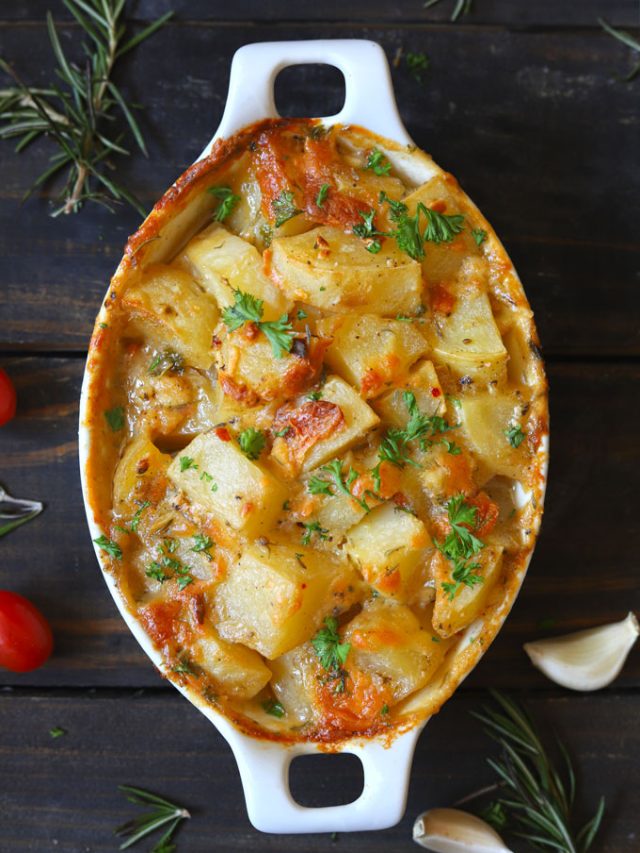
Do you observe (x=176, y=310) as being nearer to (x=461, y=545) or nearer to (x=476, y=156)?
(x=461, y=545)

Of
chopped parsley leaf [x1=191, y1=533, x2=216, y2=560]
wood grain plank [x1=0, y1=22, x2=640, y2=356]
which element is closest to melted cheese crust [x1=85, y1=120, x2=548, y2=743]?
chopped parsley leaf [x1=191, y1=533, x2=216, y2=560]

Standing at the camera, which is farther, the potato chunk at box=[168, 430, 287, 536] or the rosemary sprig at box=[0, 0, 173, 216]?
the rosemary sprig at box=[0, 0, 173, 216]

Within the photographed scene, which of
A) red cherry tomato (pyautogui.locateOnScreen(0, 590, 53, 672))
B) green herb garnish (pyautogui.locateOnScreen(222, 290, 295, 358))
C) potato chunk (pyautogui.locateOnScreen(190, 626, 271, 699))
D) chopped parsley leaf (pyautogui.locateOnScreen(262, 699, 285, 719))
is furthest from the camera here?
red cherry tomato (pyautogui.locateOnScreen(0, 590, 53, 672))

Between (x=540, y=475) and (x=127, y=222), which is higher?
(x=127, y=222)

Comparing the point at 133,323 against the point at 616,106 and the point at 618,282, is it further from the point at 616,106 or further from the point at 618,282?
the point at 616,106

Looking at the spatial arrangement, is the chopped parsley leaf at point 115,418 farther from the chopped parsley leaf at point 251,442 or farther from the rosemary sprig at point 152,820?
the rosemary sprig at point 152,820

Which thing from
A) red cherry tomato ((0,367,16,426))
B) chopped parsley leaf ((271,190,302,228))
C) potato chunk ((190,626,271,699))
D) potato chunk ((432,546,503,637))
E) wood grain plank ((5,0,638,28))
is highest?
wood grain plank ((5,0,638,28))

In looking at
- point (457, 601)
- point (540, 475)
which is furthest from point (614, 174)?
point (457, 601)

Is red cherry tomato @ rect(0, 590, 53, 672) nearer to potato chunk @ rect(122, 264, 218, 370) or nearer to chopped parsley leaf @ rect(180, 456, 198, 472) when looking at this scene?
chopped parsley leaf @ rect(180, 456, 198, 472)
